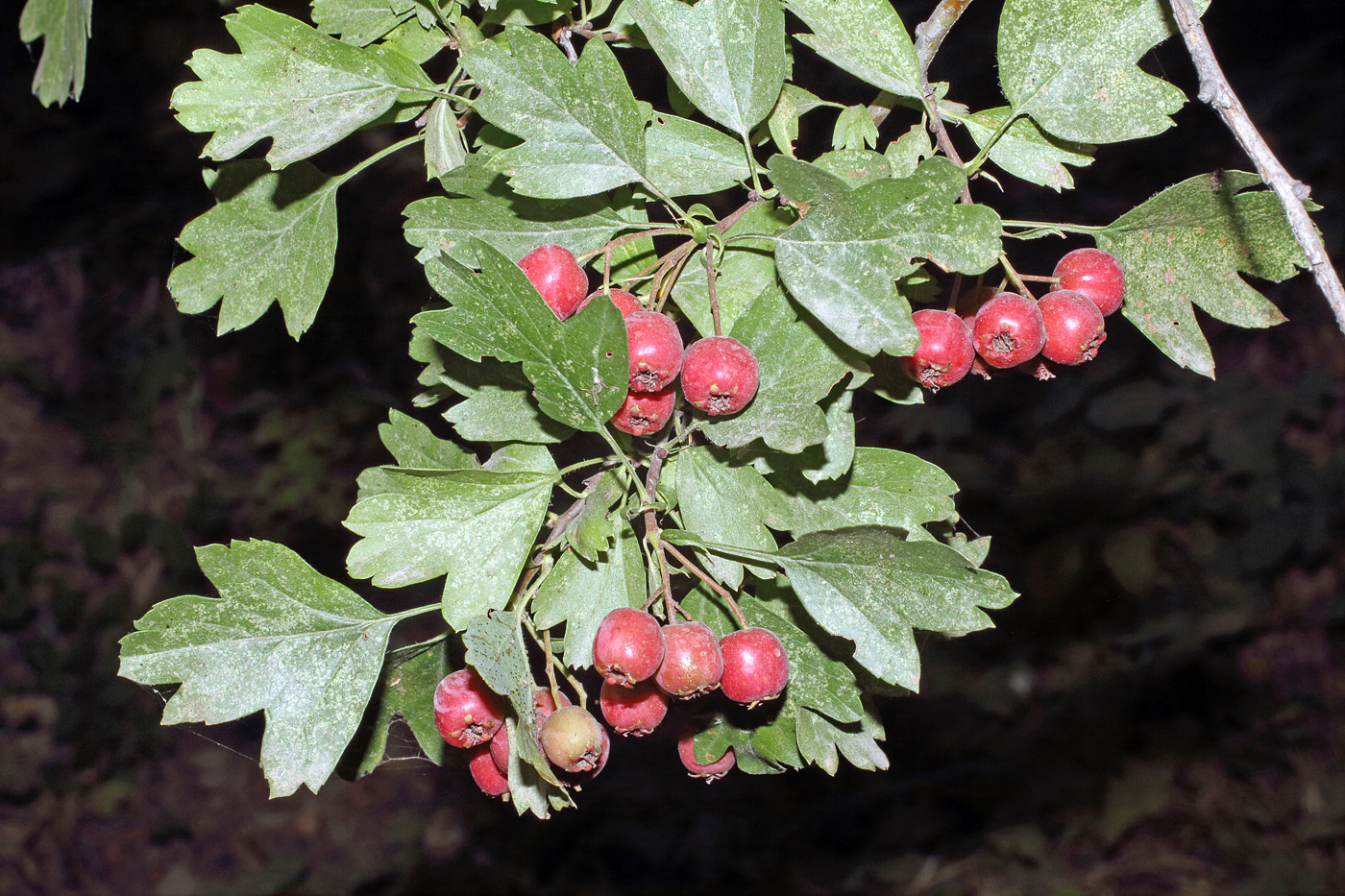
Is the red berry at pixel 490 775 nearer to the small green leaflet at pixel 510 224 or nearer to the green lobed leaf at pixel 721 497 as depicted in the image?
the green lobed leaf at pixel 721 497

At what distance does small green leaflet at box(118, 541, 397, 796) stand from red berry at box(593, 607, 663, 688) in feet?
1.01

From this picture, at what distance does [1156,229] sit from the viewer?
1.00 meters

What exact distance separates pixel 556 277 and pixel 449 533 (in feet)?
0.88

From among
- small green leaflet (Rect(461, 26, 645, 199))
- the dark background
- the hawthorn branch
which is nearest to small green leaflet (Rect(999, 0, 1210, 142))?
the hawthorn branch

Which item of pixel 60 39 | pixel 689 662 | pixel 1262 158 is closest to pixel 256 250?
pixel 60 39

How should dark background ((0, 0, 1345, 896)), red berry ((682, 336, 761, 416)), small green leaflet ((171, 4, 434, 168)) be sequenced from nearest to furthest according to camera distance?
red berry ((682, 336, 761, 416)) < small green leaflet ((171, 4, 434, 168)) < dark background ((0, 0, 1345, 896))

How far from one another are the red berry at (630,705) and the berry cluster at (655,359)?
0.26 m

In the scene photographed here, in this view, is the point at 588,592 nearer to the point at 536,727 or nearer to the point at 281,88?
the point at 536,727

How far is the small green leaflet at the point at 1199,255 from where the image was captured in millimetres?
941

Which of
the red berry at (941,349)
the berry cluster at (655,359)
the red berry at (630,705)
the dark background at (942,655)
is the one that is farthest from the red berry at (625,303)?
the dark background at (942,655)

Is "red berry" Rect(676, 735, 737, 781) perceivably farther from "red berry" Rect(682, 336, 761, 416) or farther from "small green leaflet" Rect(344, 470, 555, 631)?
"red berry" Rect(682, 336, 761, 416)

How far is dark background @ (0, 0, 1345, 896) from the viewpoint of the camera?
351 centimetres

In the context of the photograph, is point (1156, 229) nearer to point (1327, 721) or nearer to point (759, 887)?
point (759, 887)

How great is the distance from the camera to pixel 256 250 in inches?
43.7
